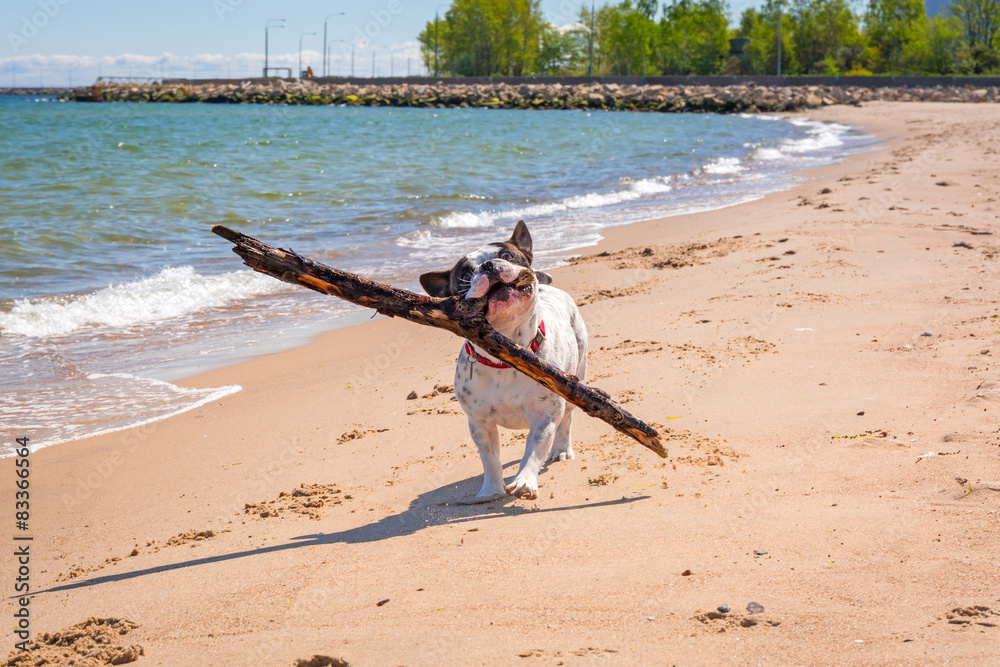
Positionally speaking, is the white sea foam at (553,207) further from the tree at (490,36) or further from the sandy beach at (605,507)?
the tree at (490,36)

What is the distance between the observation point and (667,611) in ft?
9.56

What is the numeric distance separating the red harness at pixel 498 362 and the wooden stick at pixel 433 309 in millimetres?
234

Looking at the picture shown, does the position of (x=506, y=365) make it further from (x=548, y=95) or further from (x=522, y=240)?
(x=548, y=95)

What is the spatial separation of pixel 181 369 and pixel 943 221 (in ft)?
31.0

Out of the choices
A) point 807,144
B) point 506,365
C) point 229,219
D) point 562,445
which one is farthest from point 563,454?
point 807,144

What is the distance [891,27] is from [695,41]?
943 inches

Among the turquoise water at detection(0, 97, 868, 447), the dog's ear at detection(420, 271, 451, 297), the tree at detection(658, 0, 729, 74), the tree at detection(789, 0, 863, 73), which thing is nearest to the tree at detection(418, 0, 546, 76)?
the tree at detection(658, 0, 729, 74)

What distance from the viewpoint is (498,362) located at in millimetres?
4074

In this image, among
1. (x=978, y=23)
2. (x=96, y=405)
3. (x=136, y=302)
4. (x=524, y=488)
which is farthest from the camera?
(x=978, y=23)

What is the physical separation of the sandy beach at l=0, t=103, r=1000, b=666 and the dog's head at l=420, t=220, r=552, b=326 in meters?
1.03

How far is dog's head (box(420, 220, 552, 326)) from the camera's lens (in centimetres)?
380

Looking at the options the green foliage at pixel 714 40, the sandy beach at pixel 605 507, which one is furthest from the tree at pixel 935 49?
the sandy beach at pixel 605 507

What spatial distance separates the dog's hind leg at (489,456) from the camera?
425 cm

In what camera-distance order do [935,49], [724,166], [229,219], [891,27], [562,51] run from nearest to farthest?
[229,219] < [724,166] < [935,49] < [891,27] < [562,51]
